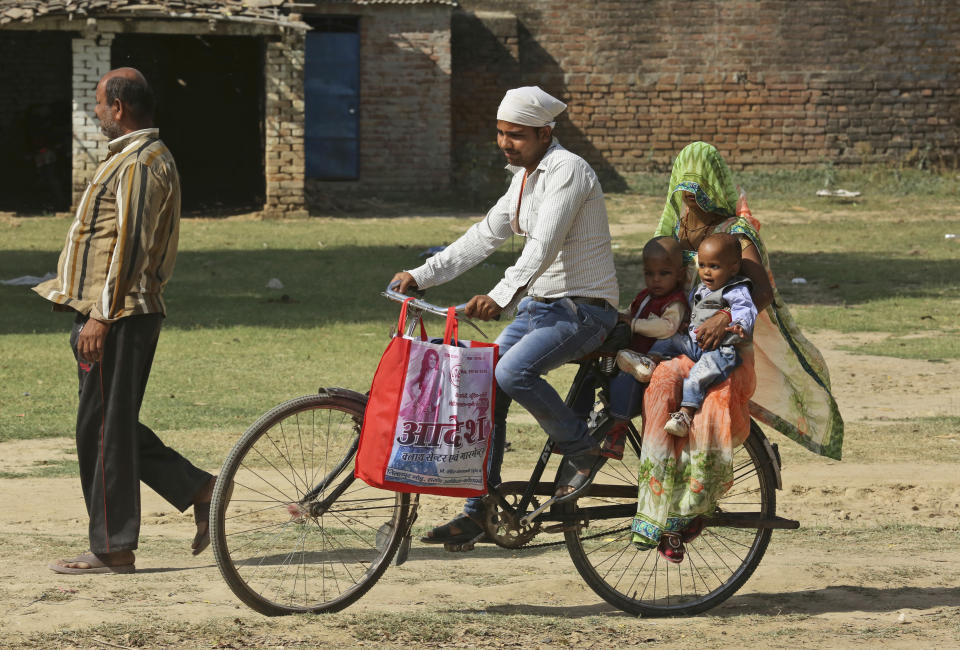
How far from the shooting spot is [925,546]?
5.18 metres

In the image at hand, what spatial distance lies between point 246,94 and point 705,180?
2227 centimetres

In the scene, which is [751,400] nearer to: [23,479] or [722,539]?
[722,539]

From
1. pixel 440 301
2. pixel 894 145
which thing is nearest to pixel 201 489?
pixel 440 301

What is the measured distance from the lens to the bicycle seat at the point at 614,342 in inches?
163

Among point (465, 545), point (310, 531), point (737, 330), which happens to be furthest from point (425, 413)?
point (737, 330)

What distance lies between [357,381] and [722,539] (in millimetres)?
4225

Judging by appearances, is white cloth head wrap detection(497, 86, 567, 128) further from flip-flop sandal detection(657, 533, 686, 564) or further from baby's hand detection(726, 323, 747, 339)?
flip-flop sandal detection(657, 533, 686, 564)

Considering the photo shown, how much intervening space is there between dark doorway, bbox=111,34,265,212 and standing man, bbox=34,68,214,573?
20.6m

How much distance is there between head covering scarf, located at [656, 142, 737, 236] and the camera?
4328mm

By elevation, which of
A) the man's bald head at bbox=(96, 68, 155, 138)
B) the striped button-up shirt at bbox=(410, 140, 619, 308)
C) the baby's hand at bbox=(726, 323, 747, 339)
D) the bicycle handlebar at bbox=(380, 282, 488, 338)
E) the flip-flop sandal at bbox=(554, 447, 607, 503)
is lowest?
the flip-flop sandal at bbox=(554, 447, 607, 503)

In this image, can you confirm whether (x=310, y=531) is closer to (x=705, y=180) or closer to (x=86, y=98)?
(x=705, y=180)

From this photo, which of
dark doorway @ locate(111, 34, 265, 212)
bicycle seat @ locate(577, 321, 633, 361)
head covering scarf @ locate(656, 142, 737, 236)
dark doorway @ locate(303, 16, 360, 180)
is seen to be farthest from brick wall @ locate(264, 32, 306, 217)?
bicycle seat @ locate(577, 321, 633, 361)

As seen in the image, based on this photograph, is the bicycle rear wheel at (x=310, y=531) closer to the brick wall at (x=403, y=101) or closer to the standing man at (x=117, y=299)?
the standing man at (x=117, y=299)

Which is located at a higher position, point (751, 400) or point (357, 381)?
point (751, 400)
